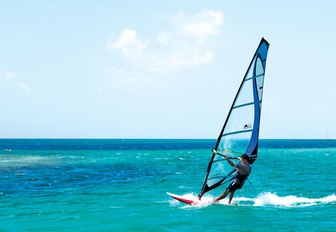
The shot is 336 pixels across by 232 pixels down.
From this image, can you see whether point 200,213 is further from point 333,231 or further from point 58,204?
point 58,204

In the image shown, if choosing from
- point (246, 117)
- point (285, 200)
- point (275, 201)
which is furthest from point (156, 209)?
point (285, 200)

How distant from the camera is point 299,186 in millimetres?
25094

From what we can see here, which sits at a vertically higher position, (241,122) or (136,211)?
(241,122)

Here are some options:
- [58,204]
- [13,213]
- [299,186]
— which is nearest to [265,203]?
[299,186]

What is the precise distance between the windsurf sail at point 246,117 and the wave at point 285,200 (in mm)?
3679

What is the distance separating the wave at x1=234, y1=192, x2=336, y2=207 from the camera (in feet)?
59.1

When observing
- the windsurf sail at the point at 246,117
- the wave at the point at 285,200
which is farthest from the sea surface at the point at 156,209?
the windsurf sail at the point at 246,117

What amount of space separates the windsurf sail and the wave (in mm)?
3679

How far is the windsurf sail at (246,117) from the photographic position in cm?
1502

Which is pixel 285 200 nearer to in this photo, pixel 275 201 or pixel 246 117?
pixel 275 201

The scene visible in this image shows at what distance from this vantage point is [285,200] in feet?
63.0

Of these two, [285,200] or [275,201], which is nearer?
[275,201]

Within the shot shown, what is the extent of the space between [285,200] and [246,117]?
19.9ft

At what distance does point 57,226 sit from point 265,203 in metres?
8.99
